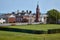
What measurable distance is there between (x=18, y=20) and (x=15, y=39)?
2799cm

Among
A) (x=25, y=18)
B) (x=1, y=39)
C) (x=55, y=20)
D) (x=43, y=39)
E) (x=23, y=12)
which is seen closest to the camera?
(x=1, y=39)

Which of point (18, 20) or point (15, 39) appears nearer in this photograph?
point (15, 39)

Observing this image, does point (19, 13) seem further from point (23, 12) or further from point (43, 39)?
point (43, 39)

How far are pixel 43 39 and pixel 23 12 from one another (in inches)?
1167

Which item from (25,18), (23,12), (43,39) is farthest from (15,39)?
(23,12)

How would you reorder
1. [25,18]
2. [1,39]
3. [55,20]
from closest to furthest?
[1,39] → [55,20] → [25,18]

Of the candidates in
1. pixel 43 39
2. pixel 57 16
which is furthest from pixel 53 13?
pixel 43 39

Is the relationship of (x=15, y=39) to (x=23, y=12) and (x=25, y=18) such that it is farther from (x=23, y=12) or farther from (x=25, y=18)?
(x=23, y=12)

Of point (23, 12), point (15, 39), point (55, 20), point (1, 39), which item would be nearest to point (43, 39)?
point (15, 39)

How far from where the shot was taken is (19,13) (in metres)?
36.7

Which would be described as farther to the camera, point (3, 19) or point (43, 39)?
point (3, 19)

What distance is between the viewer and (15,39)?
748 centimetres

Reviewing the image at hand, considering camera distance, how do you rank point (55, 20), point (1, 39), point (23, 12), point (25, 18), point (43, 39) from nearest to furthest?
point (1, 39)
point (43, 39)
point (55, 20)
point (25, 18)
point (23, 12)

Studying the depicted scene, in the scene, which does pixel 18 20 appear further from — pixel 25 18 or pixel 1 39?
pixel 1 39
